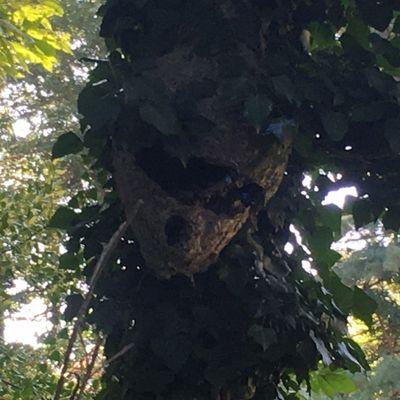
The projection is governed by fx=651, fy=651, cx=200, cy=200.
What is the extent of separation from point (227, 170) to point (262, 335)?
0.45m

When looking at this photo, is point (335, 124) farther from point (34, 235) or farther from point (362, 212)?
point (34, 235)

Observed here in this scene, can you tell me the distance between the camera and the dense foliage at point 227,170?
5.59 ft

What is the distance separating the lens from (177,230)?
5.58 ft

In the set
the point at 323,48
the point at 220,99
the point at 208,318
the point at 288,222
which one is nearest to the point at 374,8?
the point at 323,48

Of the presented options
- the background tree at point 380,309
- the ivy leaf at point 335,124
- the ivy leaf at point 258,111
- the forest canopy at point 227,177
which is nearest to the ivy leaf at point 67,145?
the forest canopy at point 227,177

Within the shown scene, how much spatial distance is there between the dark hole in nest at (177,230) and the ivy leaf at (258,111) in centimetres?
31

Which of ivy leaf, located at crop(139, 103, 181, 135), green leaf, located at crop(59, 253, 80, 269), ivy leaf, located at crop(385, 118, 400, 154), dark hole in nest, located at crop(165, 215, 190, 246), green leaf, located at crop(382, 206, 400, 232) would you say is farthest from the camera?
green leaf, located at crop(59, 253, 80, 269)

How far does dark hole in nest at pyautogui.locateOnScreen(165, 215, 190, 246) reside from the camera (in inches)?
66.7

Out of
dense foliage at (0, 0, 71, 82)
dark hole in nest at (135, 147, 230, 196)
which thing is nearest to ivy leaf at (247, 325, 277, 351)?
dark hole in nest at (135, 147, 230, 196)

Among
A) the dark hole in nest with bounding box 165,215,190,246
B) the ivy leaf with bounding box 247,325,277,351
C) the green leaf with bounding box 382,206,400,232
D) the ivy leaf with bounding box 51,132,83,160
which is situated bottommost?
the ivy leaf with bounding box 247,325,277,351

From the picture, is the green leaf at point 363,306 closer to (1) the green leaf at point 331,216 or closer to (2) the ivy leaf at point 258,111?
(1) the green leaf at point 331,216

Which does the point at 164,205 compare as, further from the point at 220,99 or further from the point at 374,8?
the point at 374,8

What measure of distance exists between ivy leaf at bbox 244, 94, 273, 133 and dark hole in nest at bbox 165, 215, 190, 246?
314mm

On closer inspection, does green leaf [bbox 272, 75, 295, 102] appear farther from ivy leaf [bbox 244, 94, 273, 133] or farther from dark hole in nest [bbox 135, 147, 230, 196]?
dark hole in nest [bbox 135, 147, 230, 196]
